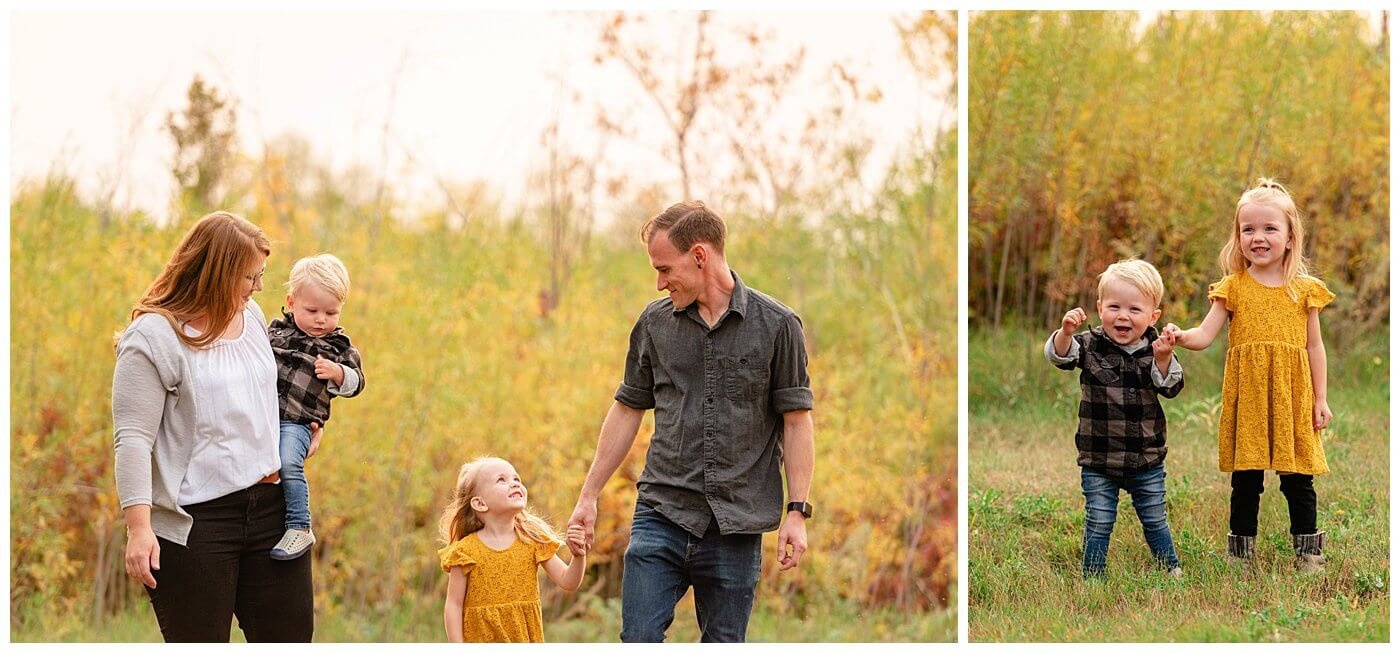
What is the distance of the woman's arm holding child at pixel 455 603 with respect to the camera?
10.6ft

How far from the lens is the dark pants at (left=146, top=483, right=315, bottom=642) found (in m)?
2.99

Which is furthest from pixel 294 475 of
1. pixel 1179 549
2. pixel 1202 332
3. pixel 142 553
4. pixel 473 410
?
pixel 473 410

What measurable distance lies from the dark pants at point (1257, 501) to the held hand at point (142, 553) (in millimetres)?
2857

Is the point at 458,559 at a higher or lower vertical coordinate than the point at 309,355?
lower

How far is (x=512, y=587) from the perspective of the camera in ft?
10.9

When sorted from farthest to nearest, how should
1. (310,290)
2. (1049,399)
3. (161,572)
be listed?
(1049,399)
(310,290)
(161,572)

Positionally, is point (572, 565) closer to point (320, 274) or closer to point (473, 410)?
point (320, 274)

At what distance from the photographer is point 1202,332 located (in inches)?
142

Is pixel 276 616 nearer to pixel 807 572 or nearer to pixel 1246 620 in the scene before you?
pixel 1246 620

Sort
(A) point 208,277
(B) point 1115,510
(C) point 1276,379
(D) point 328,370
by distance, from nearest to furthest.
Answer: (A) point 208,277 < (D) point 328,370 < (C) point 1276,379 < (B) point 1115,510

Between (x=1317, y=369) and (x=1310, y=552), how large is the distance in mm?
524

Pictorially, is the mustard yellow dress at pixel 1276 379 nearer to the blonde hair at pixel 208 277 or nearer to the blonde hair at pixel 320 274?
the blonde hair at pixel 320 274

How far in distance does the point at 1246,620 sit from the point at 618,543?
3132mm

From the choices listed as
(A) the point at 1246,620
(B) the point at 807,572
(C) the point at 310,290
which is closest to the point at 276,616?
(C) the point at 310,290
